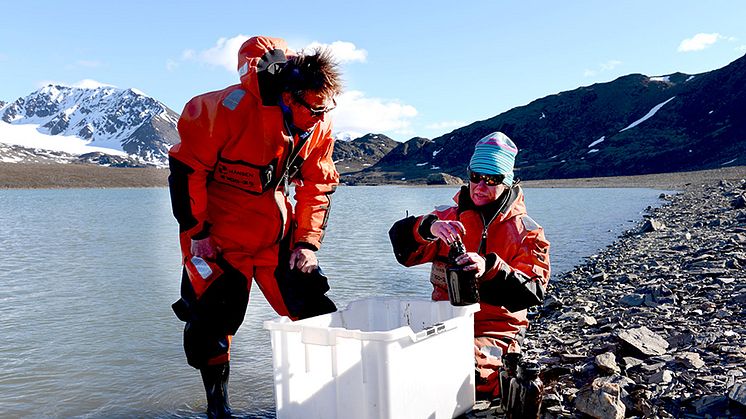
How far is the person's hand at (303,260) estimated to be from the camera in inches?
156

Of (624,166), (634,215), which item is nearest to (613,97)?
(624,166)

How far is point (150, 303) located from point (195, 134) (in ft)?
18.4

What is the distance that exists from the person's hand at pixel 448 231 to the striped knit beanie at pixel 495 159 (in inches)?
20.4

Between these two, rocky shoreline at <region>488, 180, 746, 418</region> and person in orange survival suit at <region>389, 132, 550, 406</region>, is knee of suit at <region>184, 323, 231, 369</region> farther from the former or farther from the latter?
rocky shoreline at <region>488, 180, 746, 418</region>

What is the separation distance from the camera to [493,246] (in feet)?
13.5

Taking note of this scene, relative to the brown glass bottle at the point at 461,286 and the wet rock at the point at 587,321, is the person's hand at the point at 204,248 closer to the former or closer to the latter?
the brown glass bottle at the point at 461,286

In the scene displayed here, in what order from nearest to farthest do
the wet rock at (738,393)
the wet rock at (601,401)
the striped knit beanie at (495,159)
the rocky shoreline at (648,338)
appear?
1. the wet rock at (738,393)
2. the wet rock at (601,401)
3. the rocky shoreline at (648,338)
4. the striped knit beanie at (495,159)

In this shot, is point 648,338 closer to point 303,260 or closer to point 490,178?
point 490,178

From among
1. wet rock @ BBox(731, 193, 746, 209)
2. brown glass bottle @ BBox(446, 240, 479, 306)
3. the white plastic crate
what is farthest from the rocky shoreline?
wet rock @ BBox(731, 193, 746, 209)

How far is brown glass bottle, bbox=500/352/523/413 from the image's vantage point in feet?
11.1

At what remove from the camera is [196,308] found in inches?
153

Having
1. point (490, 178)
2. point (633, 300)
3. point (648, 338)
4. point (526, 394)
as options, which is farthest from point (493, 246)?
point (633, 300)

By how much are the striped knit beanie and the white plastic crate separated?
1002 millimetres

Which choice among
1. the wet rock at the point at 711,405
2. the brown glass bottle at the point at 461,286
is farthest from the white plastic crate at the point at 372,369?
the wet rock at the point at 711,405
